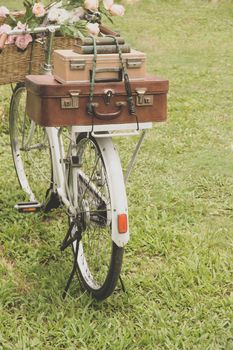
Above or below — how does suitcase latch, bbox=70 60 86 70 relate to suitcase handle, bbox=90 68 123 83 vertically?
above

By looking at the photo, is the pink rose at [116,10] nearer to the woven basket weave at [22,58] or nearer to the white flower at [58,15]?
the white flower at [58,15]

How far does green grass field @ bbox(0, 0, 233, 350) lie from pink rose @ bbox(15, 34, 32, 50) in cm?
130

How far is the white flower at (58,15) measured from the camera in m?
3.92

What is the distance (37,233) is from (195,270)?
1200 millimetres

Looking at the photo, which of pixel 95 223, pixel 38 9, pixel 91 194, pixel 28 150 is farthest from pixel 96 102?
pixel 28 150

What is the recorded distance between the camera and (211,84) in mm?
10094

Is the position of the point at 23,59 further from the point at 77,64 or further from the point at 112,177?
the point at 112,177

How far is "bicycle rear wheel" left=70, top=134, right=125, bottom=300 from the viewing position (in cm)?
343

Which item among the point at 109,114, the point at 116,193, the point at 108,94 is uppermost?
the point at 108,94

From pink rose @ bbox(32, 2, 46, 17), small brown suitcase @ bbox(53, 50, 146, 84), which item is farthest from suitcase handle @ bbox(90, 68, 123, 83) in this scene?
pink rose @ bbox(32, 2, 46, 17)

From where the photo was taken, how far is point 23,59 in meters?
4.24

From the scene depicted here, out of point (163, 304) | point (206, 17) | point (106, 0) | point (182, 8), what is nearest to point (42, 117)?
point (106, 0)

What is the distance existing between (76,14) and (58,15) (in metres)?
0.12

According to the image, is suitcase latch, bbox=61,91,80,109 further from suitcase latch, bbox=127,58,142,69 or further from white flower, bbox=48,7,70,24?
white flower, bbox=48,7,70,24
